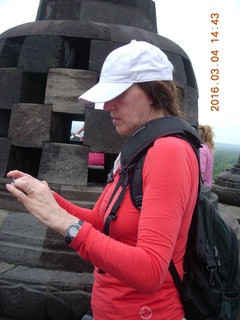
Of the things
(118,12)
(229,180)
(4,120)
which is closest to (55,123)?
(4,120)

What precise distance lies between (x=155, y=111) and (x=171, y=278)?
28.1 inches

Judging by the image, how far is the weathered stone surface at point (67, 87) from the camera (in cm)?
412

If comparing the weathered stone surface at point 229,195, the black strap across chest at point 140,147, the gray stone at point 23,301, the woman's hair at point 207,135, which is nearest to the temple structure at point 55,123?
the gray stone at point 23,301

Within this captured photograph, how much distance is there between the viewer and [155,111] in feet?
4.76

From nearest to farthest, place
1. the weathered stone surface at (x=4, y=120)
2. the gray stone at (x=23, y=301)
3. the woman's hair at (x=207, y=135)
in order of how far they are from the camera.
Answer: the gray stone at (x=23, y=301)
the weathered stone surface at (x=4, y=120)
the woman's hair at (x=207, y=135)

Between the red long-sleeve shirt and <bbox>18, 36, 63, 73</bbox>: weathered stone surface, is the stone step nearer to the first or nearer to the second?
<bbox>18, 36, 63, 73</bbox>: weathered stone surface

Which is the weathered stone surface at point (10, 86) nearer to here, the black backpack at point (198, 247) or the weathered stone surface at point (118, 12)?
the weathered stone surface at point (118, 12)

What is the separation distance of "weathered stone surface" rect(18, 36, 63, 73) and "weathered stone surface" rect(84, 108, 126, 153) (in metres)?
0.78

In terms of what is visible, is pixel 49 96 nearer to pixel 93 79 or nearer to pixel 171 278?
pixel 93 79

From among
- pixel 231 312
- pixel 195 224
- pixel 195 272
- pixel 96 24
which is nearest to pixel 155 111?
pixel 195 224

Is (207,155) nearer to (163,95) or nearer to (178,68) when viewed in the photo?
(178,68)

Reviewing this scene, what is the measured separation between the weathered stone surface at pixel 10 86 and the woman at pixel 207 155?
256cm

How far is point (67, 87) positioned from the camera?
413 centimetres

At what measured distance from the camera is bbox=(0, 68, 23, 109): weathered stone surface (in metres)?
4.27
